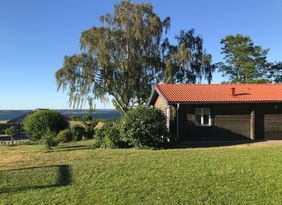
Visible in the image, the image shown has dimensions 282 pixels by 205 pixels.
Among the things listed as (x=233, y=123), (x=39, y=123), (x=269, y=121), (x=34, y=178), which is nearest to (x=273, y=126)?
(x=269, y=121)

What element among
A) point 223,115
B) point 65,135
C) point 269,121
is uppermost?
point 223,115

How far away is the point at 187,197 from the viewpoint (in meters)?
7.15

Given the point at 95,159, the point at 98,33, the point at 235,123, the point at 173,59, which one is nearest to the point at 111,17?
the point at 98,33

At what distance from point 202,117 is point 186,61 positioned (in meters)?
14.7

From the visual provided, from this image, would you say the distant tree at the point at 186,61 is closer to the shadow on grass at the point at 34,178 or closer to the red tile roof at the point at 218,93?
the red tile roof at the point at 218,93

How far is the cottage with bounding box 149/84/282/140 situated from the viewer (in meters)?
18.6

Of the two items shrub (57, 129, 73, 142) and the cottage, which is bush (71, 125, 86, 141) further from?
the cottage

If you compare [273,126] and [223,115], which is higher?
[223,115]

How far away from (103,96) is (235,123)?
16553mm

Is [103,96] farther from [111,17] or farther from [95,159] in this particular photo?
[95,159]

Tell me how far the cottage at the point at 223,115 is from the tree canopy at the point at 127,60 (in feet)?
40.5

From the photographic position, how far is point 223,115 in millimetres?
19078

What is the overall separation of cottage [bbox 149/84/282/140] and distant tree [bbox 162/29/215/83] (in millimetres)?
12825

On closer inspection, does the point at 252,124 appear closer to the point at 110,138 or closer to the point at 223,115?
the point at 223,115
